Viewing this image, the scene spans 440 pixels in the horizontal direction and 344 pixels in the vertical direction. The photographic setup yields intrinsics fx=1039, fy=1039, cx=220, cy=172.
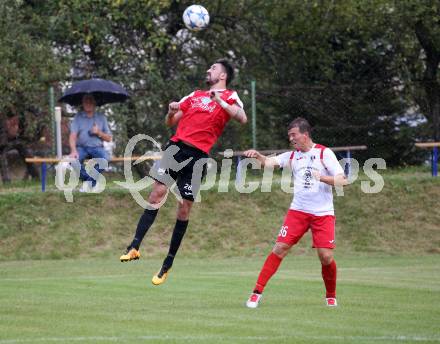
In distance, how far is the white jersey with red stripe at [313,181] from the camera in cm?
1137

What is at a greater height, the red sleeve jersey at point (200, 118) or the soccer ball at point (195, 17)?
the soccer ball at point (195, 17)

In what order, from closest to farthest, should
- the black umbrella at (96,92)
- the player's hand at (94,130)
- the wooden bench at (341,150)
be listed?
1. the player's hand at (94,130)
2. the black umbrella at (96,92)
3. the wooden bench at (341,150)

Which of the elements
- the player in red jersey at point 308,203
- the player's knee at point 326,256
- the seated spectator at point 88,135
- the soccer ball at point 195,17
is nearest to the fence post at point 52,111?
the seated spectator at point 88,135

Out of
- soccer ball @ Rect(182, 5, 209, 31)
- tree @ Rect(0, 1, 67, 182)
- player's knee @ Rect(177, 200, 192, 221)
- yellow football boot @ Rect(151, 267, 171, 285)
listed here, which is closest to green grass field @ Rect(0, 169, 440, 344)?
yellow football boot @ Rect(151, 267, 171, 285)

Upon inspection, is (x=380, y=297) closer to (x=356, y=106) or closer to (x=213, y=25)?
(x=356, y=106)

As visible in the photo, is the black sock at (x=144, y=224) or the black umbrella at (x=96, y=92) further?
the black umbrella at (x=96, y=92)

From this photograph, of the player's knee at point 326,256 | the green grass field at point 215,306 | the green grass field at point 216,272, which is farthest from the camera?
the player's knee at point 326,256

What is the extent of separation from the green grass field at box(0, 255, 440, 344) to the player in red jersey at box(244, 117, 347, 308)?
1.46 ft

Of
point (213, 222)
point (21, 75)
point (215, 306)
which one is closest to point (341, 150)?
point (213, 222)

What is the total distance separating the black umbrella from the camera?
2120 cm

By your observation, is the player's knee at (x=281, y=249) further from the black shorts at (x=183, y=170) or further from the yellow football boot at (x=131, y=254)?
the yellow football boot at (x=131, y=254)

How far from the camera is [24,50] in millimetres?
24328

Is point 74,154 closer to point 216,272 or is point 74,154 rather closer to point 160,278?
point 216,272

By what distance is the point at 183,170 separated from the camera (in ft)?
39.3
